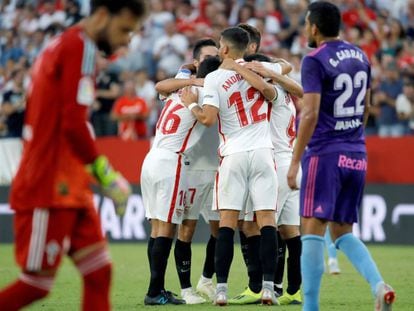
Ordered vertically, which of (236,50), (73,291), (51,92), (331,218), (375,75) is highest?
(375,75)

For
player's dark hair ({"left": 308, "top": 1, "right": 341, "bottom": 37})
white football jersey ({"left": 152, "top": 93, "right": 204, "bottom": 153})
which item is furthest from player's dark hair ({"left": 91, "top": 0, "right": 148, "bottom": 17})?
white football jersey ({"left": 152, "top": 93, "right": 204, "bottom": 153})

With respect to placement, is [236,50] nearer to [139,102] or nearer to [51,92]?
[51,92]

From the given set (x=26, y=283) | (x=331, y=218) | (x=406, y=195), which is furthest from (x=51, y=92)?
(x=406, y=195)

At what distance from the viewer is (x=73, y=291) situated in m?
11.2

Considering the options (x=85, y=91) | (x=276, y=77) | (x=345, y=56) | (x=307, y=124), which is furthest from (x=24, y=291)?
(x=276, y=77)

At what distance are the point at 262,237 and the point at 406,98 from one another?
31.5 feet

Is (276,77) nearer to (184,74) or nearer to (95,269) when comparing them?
(184,74)

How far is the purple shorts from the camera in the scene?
7.85m

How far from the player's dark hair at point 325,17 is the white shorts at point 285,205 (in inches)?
Result: 110

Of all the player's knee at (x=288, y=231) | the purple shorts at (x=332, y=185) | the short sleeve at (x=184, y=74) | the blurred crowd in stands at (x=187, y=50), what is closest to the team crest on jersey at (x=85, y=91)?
the purple shorts at (x=332, y=185)

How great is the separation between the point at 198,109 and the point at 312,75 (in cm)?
239

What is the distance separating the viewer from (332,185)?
7875 millimetres

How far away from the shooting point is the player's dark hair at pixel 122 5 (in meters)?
6.28

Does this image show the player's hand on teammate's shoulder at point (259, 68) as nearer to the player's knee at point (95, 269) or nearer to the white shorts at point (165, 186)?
the white shorts at point (165, 186)
